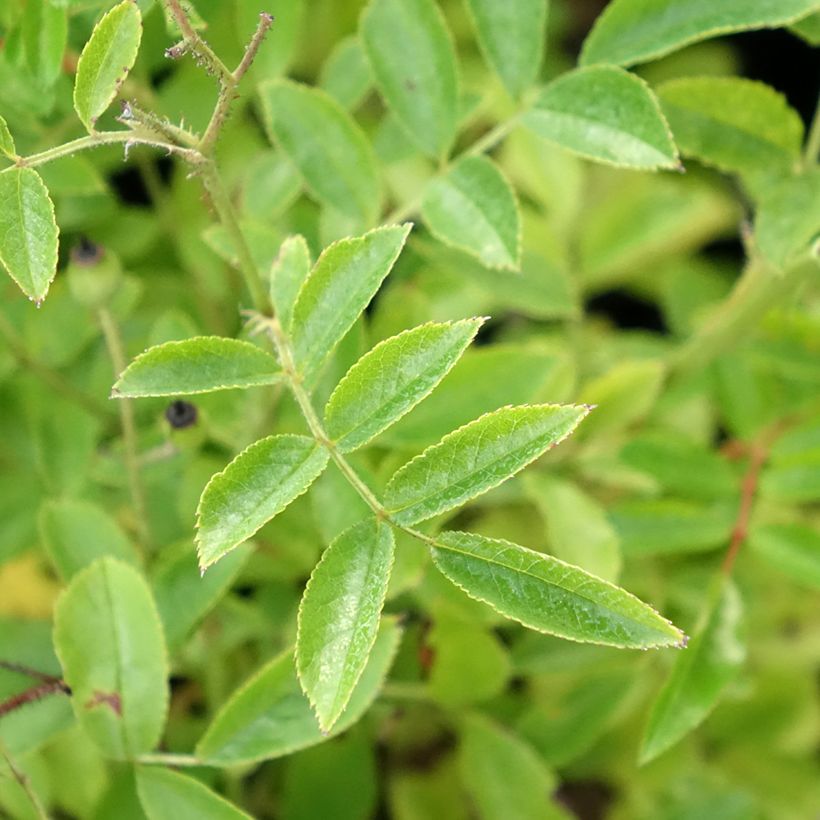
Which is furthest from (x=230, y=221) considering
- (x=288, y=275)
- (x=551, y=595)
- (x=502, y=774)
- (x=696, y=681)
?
(x=502, y=774)

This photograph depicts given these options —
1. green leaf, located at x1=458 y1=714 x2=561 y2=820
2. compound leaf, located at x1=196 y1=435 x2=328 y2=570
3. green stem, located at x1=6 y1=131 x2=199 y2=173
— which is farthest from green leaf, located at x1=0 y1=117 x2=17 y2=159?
green leaf, located at x1=458 y1=714 x2=561 y2=820

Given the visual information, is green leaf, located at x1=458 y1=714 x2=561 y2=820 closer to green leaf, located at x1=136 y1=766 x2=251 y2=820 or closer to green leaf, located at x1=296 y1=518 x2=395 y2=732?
green leaf, located at x1=136 y1=766 x2=251 y2=820

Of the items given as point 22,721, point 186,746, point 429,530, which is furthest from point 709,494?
point 22,721

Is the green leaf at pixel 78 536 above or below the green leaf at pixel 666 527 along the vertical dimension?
above

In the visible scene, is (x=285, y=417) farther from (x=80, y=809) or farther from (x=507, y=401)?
(x=80, y=809)

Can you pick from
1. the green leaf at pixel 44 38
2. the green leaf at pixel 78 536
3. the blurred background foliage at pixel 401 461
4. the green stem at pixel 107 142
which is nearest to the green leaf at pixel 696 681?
the blurred background foliage at pixel 401 461

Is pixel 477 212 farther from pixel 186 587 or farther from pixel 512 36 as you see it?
pixel 186 587

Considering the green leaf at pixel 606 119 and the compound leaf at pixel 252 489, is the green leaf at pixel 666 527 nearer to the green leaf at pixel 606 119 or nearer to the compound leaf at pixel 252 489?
the green leaf at pixel 606 119
